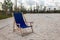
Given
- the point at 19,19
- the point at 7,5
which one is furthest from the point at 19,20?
the point at 7,5

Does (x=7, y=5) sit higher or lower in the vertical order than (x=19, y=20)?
lower

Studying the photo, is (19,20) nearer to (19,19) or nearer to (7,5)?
(19,19)

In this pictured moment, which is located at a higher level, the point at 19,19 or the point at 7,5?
the point at 19,19

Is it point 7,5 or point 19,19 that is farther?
point 7,5

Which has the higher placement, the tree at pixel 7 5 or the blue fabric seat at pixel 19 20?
the blue fabric seat at pixel 19 20

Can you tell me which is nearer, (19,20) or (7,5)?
(19,20)

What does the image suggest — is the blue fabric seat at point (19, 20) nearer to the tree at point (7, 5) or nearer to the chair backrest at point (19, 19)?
the chair backrest at point (19, 19)

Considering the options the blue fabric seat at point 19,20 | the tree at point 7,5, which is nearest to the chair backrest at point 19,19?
the blue fabric seat at point 19,20

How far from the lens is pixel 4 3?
20047mm

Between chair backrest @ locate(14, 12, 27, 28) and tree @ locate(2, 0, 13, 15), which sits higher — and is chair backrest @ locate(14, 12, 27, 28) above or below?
above

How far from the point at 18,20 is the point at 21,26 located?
0.33 metres

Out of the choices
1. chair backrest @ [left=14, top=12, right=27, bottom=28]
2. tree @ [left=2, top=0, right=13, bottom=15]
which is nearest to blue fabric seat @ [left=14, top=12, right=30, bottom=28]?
chair backrest @ [left=14, top=12, right=27, bottom=28]

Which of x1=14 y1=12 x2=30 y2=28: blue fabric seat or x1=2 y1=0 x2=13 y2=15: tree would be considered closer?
x1=14 y1=12 x2=30 y2=28: blue fabric seat

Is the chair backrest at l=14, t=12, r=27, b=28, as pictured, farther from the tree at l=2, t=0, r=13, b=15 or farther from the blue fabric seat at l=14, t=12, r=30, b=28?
the tree at l=2, t=0, r=13, b=15
